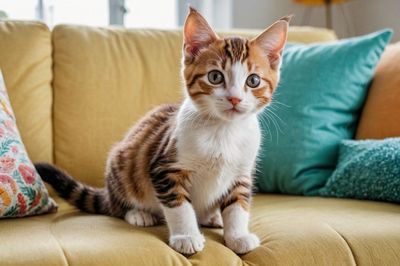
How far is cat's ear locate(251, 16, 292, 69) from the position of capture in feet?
4.94

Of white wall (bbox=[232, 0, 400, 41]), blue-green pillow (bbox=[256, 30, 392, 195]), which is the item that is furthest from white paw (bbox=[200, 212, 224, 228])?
white wall (bbox=[232, 0, 400, 41])

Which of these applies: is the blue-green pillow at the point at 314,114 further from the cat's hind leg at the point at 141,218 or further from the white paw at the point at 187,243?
the white paw at the point at 187,243

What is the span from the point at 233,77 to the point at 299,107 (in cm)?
63

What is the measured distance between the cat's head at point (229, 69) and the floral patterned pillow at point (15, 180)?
20.2 inches

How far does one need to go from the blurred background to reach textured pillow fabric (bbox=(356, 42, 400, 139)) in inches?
45.3

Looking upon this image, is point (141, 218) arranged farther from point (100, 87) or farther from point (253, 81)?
point (100, 87)

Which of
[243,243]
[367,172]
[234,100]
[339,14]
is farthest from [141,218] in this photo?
[339,14]

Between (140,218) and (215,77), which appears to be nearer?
(215,77)

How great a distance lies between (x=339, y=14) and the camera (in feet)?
11.5

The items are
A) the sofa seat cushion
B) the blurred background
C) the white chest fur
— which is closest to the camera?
the sofa seat cushion

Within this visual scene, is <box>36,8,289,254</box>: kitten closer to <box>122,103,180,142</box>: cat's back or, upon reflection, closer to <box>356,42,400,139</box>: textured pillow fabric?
<box>122,103,180,142</box>: cat's back

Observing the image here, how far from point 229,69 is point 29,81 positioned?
0.87 m

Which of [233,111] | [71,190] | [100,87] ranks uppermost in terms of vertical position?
[233,111]

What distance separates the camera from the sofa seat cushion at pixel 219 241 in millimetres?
1284
